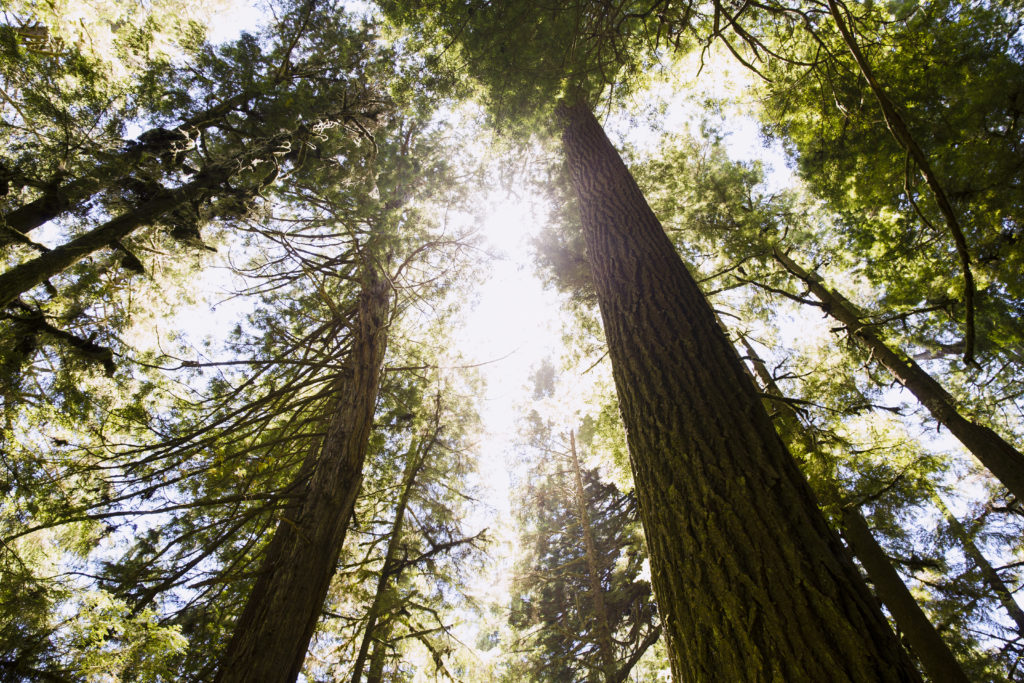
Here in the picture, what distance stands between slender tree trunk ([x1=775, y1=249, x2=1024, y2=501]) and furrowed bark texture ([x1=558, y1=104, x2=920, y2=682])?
3.37 metres

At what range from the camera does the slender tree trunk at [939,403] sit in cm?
422

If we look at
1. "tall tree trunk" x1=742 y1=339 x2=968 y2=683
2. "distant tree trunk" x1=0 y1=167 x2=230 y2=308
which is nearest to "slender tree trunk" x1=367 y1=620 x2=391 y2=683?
Result: "distant tree trunk" x1=0 y1=167 x2=230 y2=308

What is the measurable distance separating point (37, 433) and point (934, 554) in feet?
36.1

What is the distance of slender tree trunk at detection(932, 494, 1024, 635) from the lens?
18.6ft

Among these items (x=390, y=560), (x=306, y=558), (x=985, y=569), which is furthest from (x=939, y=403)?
(x=390, y=560)

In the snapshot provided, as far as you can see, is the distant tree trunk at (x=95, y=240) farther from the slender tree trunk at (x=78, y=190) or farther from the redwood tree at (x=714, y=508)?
the redwood tree at (x=714, y=508)

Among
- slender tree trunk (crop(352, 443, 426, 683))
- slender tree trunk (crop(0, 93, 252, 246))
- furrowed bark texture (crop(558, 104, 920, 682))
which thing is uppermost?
slender tree trunk (crop(0, 93, 252, 246))

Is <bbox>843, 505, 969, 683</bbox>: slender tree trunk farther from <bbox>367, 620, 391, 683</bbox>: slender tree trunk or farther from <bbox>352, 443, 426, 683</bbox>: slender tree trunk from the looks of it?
<bbox>367, 620, 391, 683</bbox>: slender tree trunk

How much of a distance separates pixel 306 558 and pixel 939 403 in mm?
6735

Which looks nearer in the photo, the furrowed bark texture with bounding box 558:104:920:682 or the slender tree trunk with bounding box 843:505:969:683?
the furrowed bark texture with bounding box 558:104:920:682

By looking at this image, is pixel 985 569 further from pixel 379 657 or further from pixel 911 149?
pixel 379 657

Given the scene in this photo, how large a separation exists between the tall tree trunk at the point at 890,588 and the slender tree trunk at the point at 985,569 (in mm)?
1702

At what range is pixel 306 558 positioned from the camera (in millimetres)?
3020

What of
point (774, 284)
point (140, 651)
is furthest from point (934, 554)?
point (140, 651)
